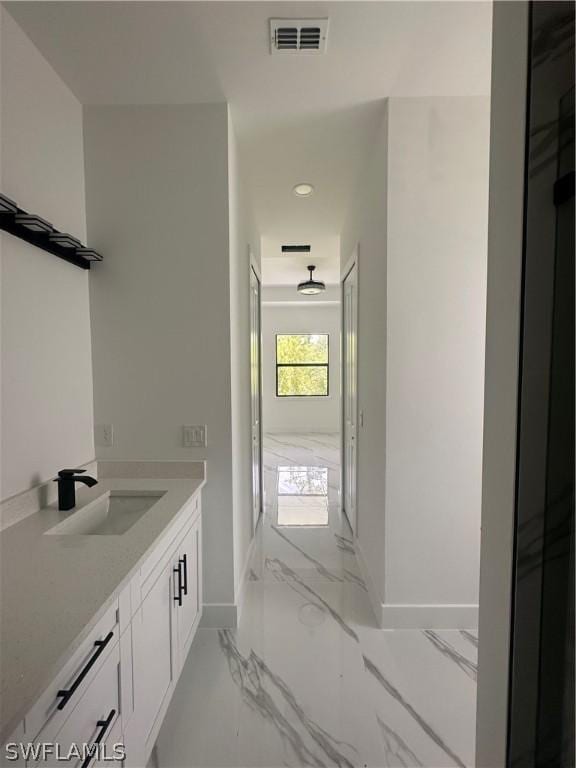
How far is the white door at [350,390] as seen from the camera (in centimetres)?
339

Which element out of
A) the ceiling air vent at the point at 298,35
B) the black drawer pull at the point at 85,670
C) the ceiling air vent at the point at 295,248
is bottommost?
the black drawer pull at the point at 85,670

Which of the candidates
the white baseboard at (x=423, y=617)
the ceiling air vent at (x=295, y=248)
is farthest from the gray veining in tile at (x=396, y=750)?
the ceiling air vent at (x=295, y=248)

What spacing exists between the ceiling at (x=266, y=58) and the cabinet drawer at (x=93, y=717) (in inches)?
92.3

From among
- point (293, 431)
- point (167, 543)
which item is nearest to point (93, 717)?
point (167, 543)

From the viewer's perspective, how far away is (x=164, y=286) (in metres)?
2.25

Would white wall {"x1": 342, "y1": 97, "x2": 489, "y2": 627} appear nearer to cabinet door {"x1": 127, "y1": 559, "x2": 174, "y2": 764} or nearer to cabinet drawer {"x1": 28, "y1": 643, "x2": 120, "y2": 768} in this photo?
cabinet door {"x1": 127, "y1": 559, "x2": 174, "y2": 764}

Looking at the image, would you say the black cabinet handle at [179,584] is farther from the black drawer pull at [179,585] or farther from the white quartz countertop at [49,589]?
the white quartz countertop at [49,589]

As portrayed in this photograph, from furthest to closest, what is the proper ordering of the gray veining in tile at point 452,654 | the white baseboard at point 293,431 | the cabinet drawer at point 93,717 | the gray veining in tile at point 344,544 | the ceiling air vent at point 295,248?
the white baseboard at point 293,431 → the ceiling air vent at point 295,248 → the gray veining in tile at point 344,544 → the gray veining in tile at point 452,654 → the cabinet drawer at point 93,717

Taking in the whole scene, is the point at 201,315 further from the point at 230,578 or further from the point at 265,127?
the point at 230,578

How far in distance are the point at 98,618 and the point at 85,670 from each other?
0.11 m

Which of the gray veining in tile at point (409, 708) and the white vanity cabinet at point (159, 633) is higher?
the white vanity cabinet at point (159, 633)

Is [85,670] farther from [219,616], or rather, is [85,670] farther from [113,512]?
[219,616]

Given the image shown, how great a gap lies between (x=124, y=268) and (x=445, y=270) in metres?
1.80

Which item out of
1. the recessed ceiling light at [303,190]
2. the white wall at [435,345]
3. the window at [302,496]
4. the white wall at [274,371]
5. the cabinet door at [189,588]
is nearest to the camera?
the cabinet door at [189,588]
